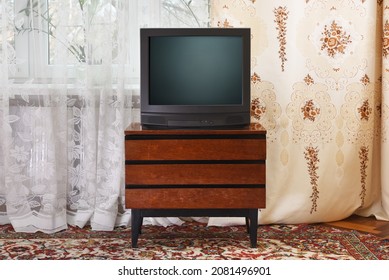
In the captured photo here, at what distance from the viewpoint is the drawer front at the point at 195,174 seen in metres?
3.42

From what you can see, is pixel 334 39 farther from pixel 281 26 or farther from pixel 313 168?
pixel 313 168

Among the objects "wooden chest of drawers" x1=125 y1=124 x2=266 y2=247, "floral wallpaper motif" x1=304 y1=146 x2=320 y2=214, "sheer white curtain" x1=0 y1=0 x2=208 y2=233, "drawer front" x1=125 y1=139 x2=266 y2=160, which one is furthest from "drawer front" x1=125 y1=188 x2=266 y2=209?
"floral wallpaper motif" x1=304 y1=146 x2=320 y2=214

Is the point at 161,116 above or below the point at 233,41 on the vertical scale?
below

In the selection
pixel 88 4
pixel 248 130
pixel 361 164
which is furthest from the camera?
pixel 361 164

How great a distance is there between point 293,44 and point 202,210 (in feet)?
4.09

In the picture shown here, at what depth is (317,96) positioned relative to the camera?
13.3 feet

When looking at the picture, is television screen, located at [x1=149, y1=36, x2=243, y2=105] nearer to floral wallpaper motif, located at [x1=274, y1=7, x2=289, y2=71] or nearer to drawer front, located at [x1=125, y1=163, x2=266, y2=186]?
drawer front, located at [x1=125, y1=163, x2=266, y2=186]

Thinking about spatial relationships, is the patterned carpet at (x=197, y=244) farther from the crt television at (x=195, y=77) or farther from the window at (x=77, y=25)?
the window at (x=77, y=25)

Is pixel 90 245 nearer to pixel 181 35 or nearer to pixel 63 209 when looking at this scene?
pixel 63 209

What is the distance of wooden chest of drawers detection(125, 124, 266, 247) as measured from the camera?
134 inches

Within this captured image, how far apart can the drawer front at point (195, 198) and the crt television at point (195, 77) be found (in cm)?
36

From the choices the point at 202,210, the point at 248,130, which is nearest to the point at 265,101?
the point at 248,130

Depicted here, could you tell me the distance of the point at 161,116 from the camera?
354 cm

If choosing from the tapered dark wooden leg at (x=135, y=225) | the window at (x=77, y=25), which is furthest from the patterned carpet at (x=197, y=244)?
the window at (x=77, y=25)
